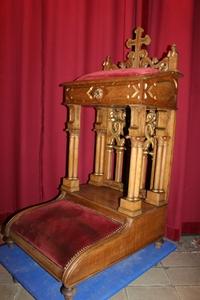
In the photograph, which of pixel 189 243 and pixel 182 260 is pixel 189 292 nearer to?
pixel 182 260

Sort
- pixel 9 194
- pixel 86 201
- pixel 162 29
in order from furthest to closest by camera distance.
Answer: pixel 9 194 → pixel 162 29 → pixel 86 201

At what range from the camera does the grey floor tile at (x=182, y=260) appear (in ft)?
7.15

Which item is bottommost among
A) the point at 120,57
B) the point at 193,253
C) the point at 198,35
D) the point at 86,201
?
the point at 193,253

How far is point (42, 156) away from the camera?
2570mm

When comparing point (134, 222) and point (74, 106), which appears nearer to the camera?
point (134, 222)

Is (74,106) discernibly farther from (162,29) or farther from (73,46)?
(162,29)

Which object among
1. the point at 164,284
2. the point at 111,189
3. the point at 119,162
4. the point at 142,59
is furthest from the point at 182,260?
the point at 142,59

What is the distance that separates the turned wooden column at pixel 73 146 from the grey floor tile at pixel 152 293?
2.95 feet

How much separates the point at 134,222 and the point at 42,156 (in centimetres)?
116

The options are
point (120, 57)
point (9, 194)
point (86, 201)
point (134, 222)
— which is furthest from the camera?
point (9, 194)

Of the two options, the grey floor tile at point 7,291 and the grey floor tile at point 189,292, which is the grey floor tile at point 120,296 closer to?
the grey floor tile at point 189,292

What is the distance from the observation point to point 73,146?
7.43 feet

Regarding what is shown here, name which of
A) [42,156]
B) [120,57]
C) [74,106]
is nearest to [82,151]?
[42,156]

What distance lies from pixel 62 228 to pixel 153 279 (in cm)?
79
